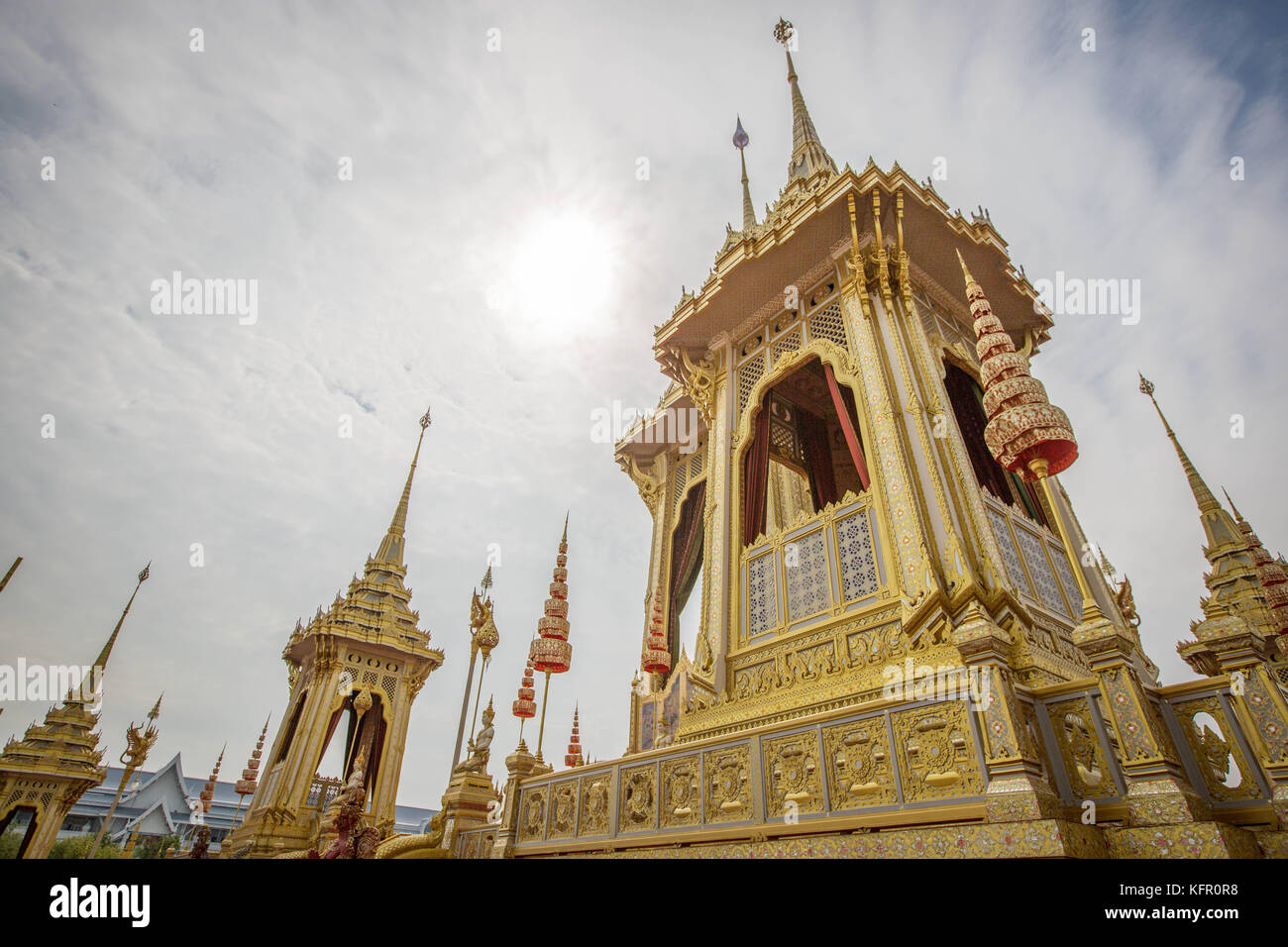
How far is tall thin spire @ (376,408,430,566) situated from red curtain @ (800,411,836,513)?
69.9ft

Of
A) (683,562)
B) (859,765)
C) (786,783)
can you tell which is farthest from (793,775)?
(683,562)

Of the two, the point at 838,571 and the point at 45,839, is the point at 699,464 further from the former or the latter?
the point at 45,839

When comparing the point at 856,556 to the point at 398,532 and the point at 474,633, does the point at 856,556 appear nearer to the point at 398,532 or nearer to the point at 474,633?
the point at 474,633

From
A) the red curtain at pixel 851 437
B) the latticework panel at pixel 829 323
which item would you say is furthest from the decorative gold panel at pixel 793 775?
the latticework panel at pixel 829 323

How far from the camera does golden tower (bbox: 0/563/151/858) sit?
72.9ft

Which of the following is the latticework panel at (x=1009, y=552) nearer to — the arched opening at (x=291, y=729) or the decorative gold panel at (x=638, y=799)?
the decorative gold panel at (x=638, y=799)

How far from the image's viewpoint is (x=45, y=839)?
22344 mm

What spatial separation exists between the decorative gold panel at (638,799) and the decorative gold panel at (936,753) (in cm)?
267

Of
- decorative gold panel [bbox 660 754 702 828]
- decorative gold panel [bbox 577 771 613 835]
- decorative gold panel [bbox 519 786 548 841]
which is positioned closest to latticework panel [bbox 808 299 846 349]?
decorative gold panel [bbox 660 754 702 828]

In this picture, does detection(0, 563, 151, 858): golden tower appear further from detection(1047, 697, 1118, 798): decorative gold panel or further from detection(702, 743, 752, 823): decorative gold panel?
detection(1047, 697, 1118, 798): decorative gold panel

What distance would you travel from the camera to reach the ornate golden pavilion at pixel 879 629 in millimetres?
3984

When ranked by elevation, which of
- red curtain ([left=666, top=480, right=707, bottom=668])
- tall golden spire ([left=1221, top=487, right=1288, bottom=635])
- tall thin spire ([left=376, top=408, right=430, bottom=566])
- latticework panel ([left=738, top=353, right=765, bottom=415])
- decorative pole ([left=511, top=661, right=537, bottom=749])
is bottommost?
decorative pole ([left=511, top=661, right=537, bottom=749])
